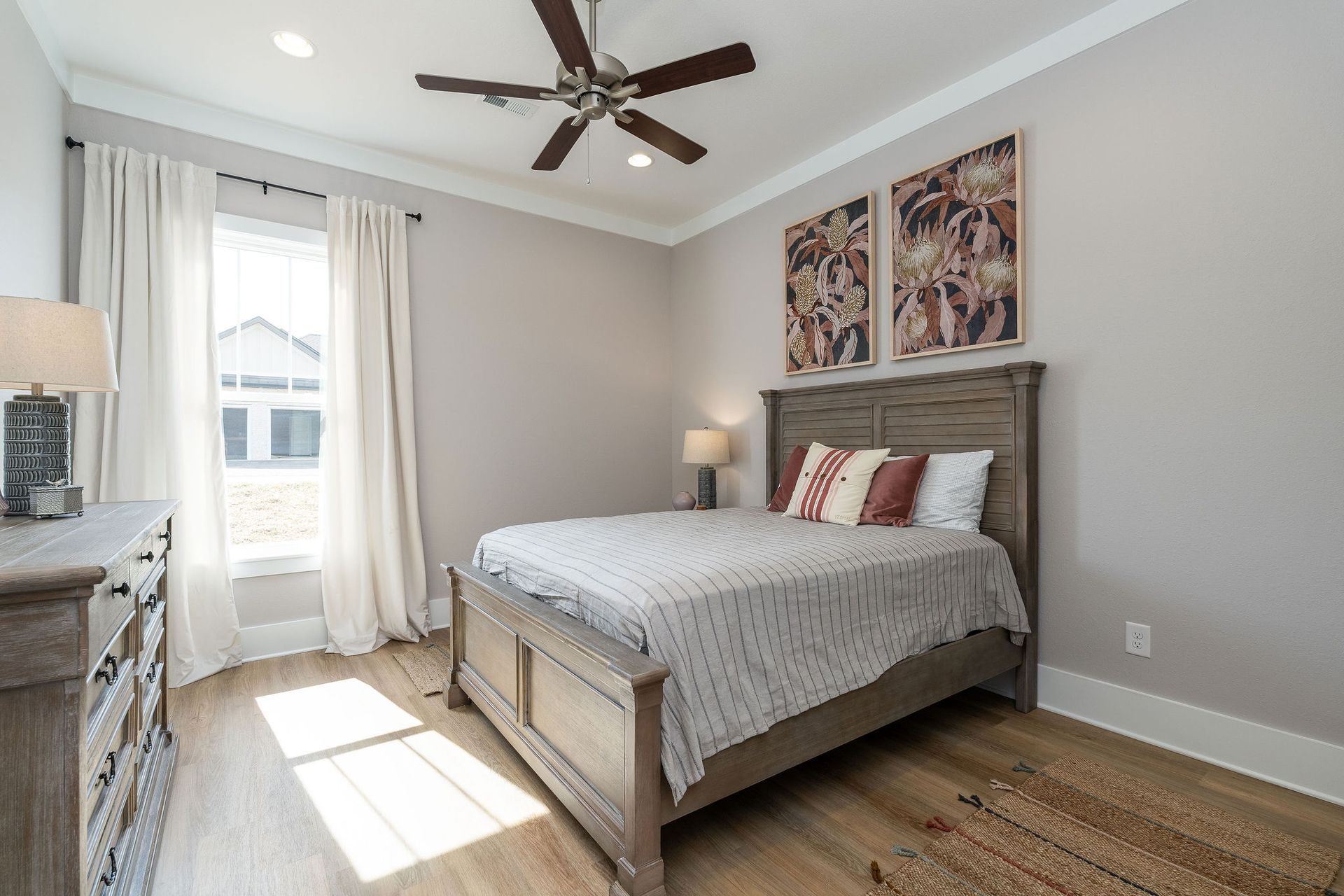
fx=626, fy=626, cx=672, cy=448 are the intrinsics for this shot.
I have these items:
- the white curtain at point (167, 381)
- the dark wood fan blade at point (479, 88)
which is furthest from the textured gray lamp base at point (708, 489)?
the white curtain at point (167, 381)

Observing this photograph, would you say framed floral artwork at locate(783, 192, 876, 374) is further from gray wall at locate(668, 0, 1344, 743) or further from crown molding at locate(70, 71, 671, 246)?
crown molding at locate(70, 71, 671, 246)

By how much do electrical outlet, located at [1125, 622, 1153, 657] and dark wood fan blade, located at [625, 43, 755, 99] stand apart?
2500mm

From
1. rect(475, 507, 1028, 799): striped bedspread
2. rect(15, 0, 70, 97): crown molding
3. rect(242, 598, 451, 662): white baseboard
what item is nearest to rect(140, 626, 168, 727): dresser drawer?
rect(475, 507, 1028, 799): striped bedspread

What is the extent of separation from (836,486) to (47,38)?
380 centimetres

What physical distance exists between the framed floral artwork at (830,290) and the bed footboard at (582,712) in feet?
7.41

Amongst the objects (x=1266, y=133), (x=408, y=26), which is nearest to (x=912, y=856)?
(x=1266, y=133)

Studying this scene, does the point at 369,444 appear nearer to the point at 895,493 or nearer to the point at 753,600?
the point at 753,600

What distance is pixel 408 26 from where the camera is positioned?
100 inches

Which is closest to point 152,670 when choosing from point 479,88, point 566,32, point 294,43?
point 479,88

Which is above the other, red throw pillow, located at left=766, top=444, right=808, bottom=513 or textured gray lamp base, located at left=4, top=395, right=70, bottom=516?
→ textured gray lamp base, located at left=4, top=395, right=70, bottom=516

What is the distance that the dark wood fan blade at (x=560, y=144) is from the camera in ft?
8.21

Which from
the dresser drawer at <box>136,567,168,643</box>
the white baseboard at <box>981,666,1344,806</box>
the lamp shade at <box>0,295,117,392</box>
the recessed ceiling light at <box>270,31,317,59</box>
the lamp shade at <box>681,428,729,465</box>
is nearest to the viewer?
the lamp shade at <box>0,295,117,392</box>

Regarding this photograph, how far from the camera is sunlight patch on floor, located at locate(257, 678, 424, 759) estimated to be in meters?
2.39

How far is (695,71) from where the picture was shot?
Result: 217 cm
